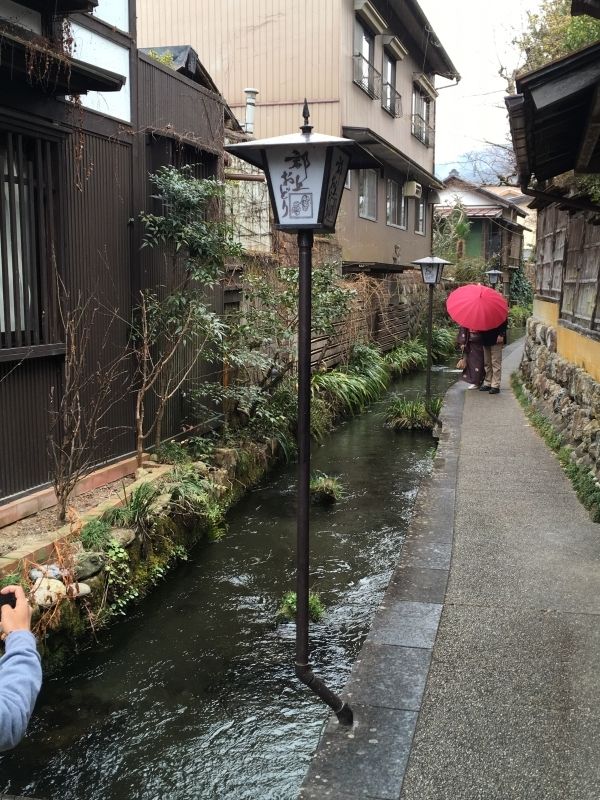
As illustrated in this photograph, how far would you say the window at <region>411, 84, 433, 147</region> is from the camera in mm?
24906

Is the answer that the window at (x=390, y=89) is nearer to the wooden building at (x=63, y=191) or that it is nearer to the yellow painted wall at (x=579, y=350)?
the yellow painted wall at (x=579, y=350)

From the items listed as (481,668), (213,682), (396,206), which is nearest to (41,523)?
(213,682)

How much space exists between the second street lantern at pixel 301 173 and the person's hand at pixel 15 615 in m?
2.50

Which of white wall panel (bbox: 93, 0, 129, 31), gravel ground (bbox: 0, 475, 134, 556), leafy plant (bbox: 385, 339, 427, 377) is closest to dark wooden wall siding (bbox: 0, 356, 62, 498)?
gravel ground (bbox: 0, 475, 134, 556)

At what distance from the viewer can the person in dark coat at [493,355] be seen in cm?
1560

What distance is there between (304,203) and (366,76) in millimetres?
16783

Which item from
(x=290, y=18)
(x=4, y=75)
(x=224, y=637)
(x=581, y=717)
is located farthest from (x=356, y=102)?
(x=581, y=717)

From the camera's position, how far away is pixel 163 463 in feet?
29.3

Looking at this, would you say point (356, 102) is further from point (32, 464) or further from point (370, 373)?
point (32, 464)

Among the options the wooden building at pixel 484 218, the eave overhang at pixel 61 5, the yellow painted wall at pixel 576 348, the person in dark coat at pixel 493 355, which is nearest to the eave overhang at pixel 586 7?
the eave overhang at pixel 61 5

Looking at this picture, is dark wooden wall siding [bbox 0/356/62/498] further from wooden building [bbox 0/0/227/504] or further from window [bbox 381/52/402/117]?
window [bbox 381/52/402/117]

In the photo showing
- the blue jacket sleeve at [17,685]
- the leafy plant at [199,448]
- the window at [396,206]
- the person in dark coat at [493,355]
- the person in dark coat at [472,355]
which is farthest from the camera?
the window at [396,206]

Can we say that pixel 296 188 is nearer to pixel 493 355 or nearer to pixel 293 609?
pixel 293 609

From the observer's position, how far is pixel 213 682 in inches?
221
